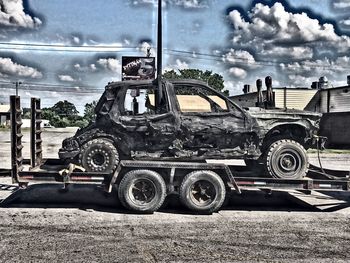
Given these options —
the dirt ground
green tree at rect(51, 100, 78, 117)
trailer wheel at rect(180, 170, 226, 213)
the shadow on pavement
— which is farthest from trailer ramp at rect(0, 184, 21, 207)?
green tree at rect(51, 100, 78, 117)

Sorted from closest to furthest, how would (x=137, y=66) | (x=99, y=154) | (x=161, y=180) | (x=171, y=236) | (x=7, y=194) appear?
(x=171, y=236) → (x=161, y=180) → (x=99, y=154) → (x=7, y=194) → (x=137, y=66)

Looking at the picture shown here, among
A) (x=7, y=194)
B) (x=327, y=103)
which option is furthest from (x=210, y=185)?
(x=327, y=103)

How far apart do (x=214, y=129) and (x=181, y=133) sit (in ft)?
2.12

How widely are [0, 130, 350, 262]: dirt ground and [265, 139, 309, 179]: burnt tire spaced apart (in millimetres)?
734

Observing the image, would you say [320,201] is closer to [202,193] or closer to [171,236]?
[202,193]

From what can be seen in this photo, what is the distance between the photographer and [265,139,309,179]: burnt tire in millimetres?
8367

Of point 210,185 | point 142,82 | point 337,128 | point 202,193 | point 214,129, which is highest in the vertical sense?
point 142,82

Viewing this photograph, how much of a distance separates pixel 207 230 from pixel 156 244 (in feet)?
3.61

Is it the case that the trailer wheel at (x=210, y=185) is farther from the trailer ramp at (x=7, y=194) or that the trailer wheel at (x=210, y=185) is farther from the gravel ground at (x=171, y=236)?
the trailer ramp at (x=7, y=194)

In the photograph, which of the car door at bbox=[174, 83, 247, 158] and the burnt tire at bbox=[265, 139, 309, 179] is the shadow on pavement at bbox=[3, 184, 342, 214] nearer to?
the burnt tire at bbox=[265, 139, 309, 179]

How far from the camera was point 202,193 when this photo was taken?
7.95 meters

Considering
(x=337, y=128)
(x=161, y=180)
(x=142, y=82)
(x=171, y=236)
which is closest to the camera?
(x=171, y=236)

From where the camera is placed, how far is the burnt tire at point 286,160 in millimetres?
8367

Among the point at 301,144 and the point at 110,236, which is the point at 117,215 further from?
the point at 301,144
